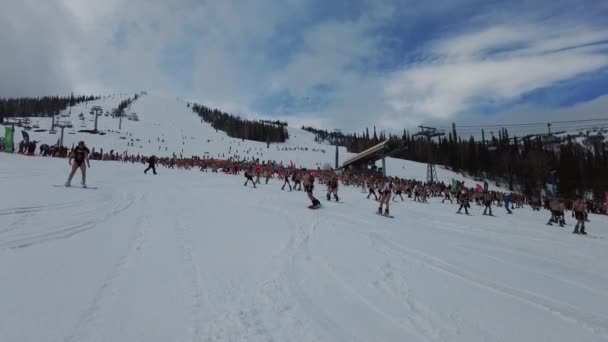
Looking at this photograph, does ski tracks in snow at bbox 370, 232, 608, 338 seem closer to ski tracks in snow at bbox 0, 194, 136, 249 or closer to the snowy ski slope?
ski tracks in snow at bbox 0, 194, 136, 249

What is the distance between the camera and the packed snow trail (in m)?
2.85

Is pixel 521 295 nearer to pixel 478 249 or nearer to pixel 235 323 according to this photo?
pixel 478 249

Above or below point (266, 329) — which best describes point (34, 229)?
above

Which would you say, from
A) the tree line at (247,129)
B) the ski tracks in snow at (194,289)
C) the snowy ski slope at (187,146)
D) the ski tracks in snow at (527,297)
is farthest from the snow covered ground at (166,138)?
the ski tracks in snow at (194,289)

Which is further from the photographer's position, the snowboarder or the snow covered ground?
the snow covered ground

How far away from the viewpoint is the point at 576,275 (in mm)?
5793


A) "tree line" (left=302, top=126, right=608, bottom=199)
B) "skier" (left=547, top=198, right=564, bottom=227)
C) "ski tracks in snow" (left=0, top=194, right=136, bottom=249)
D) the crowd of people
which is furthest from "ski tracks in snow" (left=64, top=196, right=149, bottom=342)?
"tree line" (left=302, top=126, right=608, bottom=199)

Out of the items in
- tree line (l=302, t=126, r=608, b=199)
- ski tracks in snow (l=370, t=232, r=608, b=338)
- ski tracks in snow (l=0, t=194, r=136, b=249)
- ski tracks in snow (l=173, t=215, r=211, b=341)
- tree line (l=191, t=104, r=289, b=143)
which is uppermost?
tree line (l=191, t=104, r=289, b=143)

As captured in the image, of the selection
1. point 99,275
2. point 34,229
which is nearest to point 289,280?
point 99,275

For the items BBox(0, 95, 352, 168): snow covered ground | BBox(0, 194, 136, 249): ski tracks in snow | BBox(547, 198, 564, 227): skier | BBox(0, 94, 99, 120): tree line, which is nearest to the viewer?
BBox(0, 194, 136, 249): ski tracks in snow

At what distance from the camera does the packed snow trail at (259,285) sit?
2852mm

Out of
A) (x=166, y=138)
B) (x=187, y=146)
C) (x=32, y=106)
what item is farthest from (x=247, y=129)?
(x=32, y=106)

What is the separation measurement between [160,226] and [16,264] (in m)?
2.76

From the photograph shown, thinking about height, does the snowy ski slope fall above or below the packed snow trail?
above
